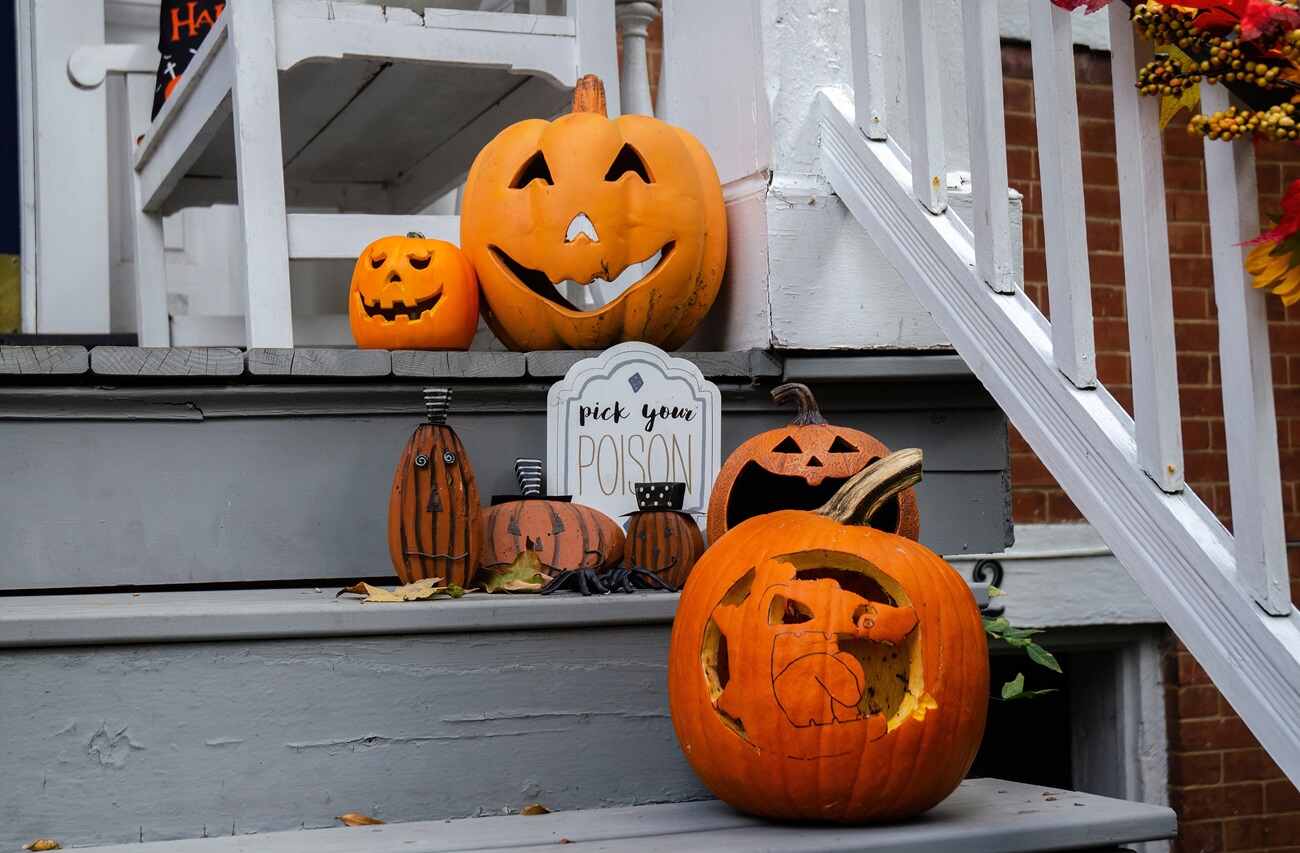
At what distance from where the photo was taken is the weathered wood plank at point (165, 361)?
1.88m

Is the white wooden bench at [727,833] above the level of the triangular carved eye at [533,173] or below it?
below

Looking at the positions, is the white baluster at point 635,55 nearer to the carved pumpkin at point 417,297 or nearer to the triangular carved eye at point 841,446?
the carved pumpkin at point 417,297

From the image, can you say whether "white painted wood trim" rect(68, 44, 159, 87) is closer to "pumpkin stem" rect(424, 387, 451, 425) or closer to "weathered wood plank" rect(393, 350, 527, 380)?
"weathered wood plank" rect(393, 350, 527, 380)

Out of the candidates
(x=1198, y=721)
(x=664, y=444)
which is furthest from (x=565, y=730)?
(x=1198, y=721)

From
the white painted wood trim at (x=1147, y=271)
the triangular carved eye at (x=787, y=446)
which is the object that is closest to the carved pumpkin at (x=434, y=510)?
the triangular carved eye at (x=787, y=446)

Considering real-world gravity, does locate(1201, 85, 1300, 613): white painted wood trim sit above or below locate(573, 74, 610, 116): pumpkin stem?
below

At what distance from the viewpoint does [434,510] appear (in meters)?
1.79

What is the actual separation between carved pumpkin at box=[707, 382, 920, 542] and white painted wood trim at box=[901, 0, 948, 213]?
305mm

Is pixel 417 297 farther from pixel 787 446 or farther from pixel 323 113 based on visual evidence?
pixel 323 113

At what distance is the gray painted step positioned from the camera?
4.65 ft

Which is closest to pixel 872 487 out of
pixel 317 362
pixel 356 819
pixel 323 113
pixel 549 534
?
pixel 549 534

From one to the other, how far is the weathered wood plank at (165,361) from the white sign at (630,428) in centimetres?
42

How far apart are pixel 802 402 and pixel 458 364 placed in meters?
0.45

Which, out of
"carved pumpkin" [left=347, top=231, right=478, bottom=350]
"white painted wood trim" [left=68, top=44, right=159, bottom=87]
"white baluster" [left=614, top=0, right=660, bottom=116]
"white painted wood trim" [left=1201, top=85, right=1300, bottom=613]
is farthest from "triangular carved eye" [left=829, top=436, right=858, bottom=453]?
"white painted wood trim" [left=68, top=44, right=159, bottom=87]
